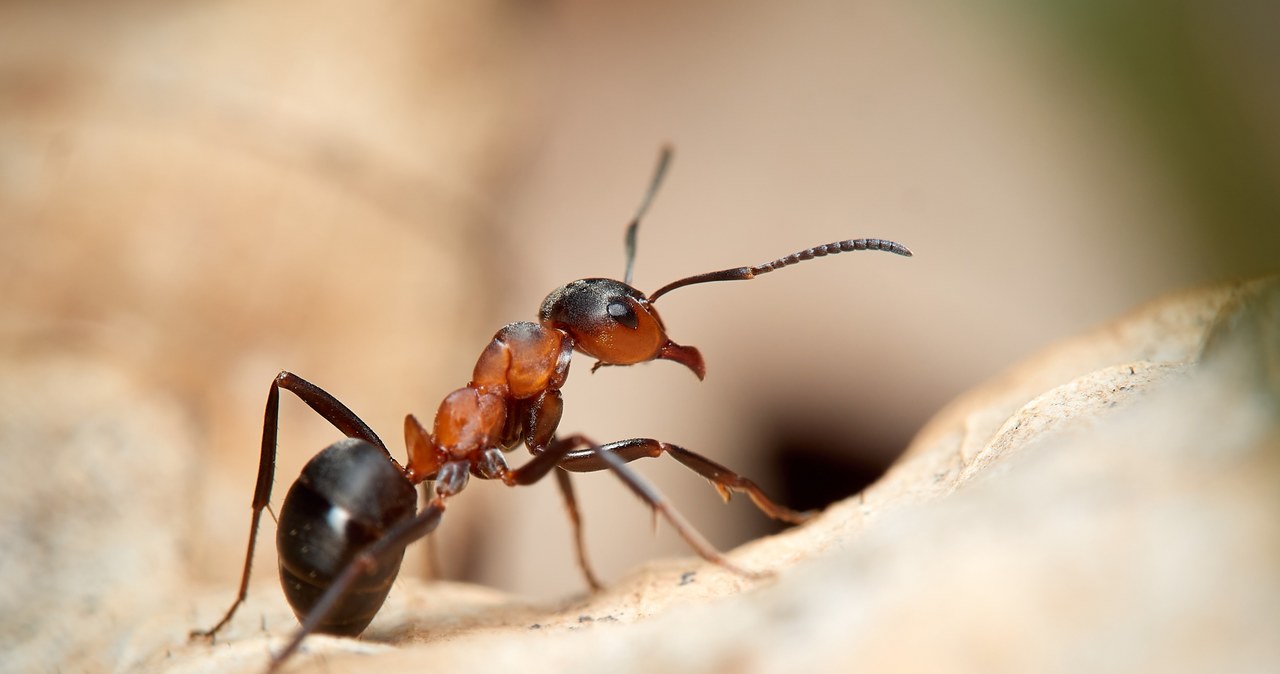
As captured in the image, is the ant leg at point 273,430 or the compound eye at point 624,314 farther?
the compound eye at point 624,314

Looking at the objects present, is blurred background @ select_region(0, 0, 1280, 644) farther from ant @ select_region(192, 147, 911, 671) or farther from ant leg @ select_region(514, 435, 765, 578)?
ant leg @ select_region(514, 435, 765, 578)

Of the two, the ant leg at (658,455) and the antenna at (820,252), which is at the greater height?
the antenna at (820,252)

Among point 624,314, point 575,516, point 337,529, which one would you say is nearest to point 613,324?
point 624,314

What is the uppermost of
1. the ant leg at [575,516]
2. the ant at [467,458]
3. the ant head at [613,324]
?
the ant head at [613,324]

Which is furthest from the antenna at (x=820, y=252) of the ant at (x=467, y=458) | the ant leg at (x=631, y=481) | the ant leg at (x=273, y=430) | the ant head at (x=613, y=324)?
the ant leg at (x=273, y=430)

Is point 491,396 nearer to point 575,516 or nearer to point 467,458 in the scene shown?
point 467,458

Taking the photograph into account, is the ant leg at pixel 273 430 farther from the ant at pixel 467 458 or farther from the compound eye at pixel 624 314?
the compound eye at pixel 624 314

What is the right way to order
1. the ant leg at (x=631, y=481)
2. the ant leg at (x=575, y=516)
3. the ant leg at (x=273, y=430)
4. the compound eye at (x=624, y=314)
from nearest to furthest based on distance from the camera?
1. the ant leg at (x=631, y=481)
2. the ant leg at (x=273, y=430)
3. the compound eye at (x=624, y=314)
4. the ant leg at (x=575, y=516)

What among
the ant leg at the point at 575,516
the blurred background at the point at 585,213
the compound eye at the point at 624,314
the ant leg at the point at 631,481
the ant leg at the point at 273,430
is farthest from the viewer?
the blurred background at the point at 585,213
